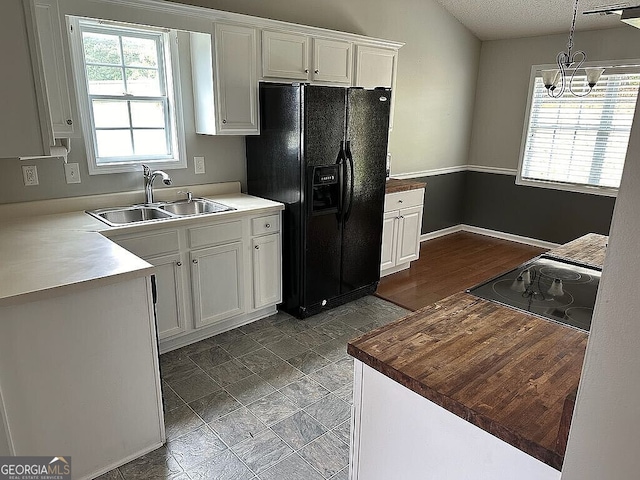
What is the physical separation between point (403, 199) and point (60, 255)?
2.99m

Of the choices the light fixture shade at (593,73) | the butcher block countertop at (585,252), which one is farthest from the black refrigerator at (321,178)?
the butcher block countertop at (585,252)

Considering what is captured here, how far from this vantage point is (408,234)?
4.40 meters

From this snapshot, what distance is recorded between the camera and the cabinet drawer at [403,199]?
160 inches

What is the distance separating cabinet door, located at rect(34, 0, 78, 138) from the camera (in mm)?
2244

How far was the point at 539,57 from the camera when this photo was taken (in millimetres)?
5016

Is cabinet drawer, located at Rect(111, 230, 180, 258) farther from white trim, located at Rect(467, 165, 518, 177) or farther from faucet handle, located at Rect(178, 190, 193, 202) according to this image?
white trim, located at Rect(467, 165, 518, 177)

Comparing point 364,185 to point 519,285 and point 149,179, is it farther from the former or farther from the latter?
point 519,285

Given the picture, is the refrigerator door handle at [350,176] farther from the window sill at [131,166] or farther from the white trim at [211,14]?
the window sill at [131,166]

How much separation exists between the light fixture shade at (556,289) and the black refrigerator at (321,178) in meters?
1.79

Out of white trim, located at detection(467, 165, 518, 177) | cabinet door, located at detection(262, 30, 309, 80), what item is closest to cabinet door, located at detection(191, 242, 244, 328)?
cabinet door, located at detection(262, 30, 309, 80)

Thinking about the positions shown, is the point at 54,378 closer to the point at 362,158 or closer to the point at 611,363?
the point at 611,363

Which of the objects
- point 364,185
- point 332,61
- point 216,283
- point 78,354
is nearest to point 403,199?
point 364,185

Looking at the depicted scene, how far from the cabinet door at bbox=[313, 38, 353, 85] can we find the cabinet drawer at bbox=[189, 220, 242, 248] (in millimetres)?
1442

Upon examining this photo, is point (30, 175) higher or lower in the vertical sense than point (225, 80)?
lower
